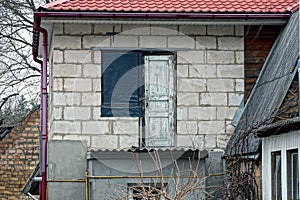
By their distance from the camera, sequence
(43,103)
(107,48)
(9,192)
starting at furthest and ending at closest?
1. (9,192)
2. (43,103)
3. (107,48)

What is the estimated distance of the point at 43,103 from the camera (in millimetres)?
17203

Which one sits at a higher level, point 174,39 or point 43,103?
point 174,39

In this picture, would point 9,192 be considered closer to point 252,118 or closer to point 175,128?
point 175,128

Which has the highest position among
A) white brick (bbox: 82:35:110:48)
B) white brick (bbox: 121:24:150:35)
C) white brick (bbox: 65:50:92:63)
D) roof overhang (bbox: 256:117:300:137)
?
white brick (bbox: 121:24:150:35)

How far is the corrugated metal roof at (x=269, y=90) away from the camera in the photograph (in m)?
13.8

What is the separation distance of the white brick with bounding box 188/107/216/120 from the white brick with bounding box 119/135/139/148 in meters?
1.15

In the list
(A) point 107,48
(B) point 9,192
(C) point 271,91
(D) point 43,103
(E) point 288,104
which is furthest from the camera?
(B) point 9,192

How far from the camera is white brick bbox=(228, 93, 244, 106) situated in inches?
645

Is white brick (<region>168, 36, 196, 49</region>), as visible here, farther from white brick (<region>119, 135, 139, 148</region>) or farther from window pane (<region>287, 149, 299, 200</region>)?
window pane (<region>287, 149, 299, 200</region>)

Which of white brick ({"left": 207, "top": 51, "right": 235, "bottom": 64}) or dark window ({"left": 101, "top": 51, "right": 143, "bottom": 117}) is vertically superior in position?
Result: white brick ({"left": 207, "top": 51, "right": 235, "bottom": 64})

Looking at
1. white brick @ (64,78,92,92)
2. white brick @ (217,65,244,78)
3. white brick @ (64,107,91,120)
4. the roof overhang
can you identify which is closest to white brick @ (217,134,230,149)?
white brick @ (217,65,244,78)

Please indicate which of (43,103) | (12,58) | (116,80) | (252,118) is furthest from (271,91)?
(12,58)

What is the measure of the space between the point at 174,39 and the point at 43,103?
3038 mm

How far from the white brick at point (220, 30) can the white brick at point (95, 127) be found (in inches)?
105
